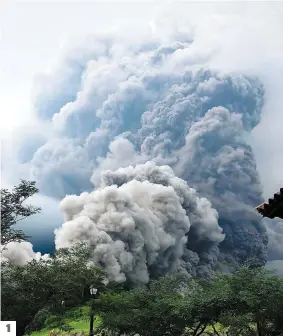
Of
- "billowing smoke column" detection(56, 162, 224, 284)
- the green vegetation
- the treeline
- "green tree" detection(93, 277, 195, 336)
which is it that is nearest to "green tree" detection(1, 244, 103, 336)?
the green vegetation

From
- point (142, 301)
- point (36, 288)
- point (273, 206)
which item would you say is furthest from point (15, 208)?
point (273, 206)

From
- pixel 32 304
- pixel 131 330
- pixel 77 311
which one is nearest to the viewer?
pixel 32 304

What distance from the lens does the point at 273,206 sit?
4227 mm

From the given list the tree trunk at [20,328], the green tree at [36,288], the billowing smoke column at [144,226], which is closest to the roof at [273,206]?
the green tree at [36,288]

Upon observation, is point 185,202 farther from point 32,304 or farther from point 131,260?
point 32,304

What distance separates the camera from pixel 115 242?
105 feet

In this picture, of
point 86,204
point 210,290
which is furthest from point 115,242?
point 210,290

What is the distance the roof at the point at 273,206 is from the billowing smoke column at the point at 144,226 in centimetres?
2513

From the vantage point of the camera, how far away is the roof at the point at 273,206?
408 centimetres

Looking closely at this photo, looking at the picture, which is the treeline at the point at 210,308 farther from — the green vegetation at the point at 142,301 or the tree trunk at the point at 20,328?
the tree trunk at the point at 20,328

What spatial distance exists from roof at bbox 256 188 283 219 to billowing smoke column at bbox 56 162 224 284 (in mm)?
25134

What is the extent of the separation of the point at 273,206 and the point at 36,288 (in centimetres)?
944

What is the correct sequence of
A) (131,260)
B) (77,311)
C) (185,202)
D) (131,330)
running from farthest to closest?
(185,202), (131,260), (77,311), (131,330)

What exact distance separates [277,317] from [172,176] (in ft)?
89.6
